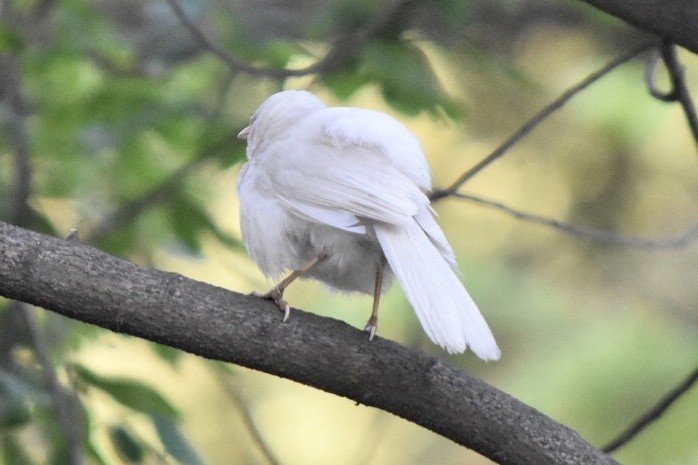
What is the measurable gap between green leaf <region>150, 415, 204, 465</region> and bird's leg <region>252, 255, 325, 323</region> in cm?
86

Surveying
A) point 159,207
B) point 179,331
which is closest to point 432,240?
point 179,331

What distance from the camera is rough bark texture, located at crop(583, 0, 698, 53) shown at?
2938mm

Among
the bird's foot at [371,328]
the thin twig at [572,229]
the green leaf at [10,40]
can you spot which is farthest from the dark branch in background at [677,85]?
the green leaf at [10,40]

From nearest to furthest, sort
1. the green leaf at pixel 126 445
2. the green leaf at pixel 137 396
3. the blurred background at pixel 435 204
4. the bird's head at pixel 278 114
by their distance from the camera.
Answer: the bird's head at pixel 278 114 → the green leaf at pixel 137 396 → the green leaf at pixel 126 445 → the blurred background at pixel 435 204

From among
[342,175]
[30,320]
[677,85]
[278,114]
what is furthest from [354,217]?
[30,320]

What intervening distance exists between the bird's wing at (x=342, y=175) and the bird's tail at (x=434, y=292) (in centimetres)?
6

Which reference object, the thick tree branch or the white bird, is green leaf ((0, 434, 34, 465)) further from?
the thick tree branch

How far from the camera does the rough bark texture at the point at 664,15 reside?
9.64 feet

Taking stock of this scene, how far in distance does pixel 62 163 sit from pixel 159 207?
51cm

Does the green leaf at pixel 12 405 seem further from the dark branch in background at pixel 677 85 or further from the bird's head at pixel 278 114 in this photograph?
the dark branch in background at pixel 677 85

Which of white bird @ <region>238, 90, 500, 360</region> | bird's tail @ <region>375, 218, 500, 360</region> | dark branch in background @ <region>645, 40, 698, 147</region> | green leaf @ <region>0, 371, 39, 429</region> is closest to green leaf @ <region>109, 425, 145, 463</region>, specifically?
green leaf @ <region>0, 371, 39, 429</region>

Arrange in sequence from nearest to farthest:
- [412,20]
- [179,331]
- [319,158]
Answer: [179,331], [319,158], [412,20]

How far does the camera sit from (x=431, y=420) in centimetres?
287

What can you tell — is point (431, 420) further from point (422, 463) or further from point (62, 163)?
point (422, 463)
